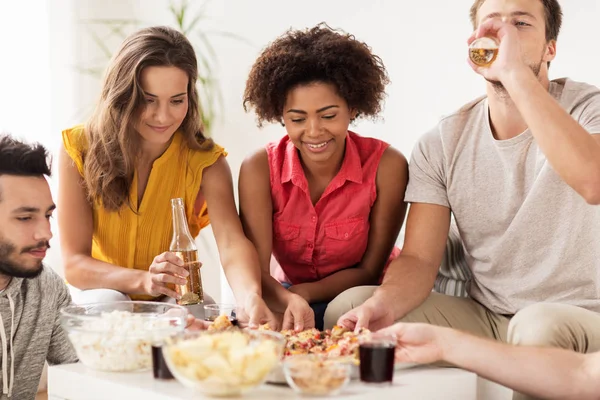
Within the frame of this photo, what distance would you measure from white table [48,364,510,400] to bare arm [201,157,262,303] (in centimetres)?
74

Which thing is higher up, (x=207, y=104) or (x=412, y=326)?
(x=207, y=104)

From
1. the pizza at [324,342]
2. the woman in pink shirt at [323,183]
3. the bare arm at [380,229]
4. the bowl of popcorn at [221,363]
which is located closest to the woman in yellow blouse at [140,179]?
the woman in pink shirt at [323,183]

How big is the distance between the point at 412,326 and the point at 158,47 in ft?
4.52

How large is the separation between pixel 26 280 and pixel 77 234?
511 millimetres

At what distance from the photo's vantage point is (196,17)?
173 inches

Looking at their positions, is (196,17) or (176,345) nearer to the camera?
(176,345)

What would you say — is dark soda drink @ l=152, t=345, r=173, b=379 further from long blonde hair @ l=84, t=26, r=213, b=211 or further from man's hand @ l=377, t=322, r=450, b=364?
long blonde hair @ l=84, t=26, r=213, b=211

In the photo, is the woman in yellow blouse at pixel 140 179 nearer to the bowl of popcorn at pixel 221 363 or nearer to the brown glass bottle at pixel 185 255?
the brown glass bottle at pixel 185 255

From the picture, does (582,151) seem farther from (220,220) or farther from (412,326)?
(220,220)

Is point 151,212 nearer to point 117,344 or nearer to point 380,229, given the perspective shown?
point 380,229

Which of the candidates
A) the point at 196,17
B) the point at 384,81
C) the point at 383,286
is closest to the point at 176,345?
the point at 383,286

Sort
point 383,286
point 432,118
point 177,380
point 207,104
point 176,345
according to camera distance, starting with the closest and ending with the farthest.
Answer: point 176,345 → point 177,380 → point 383,286 → point 432,118 → point 207,104

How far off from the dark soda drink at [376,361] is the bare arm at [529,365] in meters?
0.16

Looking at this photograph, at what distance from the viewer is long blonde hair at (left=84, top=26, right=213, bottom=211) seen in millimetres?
2553
